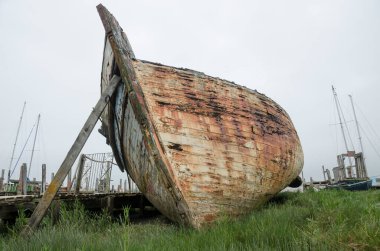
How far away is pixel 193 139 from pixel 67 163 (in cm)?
176

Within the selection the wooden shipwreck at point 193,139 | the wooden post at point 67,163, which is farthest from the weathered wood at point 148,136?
the wooden post at point 67,163

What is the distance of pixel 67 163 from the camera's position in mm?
4043

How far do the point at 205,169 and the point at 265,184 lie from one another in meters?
1.26

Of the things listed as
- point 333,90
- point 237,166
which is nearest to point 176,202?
point 237,166

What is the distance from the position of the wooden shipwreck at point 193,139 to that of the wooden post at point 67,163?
0.31m

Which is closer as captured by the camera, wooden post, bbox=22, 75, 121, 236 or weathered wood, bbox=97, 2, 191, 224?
weathered wood, bbox=97, 2, 191, 224

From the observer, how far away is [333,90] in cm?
3372

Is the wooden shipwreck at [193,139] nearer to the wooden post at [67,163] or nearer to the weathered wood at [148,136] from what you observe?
the weathered wood at [148,136]

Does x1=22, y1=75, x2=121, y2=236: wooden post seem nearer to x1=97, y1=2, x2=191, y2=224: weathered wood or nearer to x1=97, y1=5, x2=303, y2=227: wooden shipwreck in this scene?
x1=97, y1=5, x2=303, y2=227: wooden shipwreck

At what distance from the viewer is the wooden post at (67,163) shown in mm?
3695

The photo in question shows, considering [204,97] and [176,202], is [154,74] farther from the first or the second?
[176,202]

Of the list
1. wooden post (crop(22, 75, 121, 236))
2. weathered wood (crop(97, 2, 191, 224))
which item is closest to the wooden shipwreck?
weathered wood (crop(97, 2, 191, 224))

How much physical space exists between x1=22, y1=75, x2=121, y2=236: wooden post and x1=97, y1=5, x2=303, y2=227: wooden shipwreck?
1.02 ft

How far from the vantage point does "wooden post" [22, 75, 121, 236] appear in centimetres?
370
